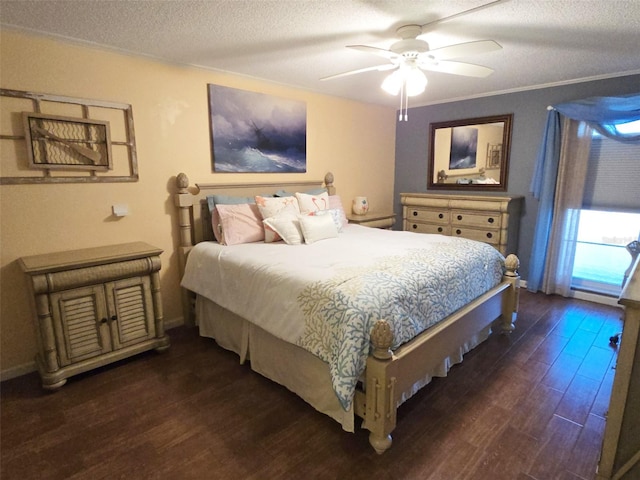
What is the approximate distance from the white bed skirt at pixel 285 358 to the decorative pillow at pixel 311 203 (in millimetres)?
1228

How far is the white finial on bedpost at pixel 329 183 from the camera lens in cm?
401

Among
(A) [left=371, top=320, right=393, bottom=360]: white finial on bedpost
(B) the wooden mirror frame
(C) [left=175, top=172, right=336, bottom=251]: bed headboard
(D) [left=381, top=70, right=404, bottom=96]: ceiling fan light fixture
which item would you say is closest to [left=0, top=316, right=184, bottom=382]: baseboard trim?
(C) [left=175, top=172, right=336, bottom=251]: bed headboard

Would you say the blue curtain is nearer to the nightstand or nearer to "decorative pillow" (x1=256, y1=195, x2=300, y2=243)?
the nightstand

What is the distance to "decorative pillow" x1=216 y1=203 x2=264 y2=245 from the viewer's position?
9.37 feet

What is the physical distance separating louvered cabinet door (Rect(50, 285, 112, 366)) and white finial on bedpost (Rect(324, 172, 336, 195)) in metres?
2.52

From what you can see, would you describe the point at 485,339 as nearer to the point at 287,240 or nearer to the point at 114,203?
the point at 287,240

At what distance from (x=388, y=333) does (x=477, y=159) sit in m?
3.49

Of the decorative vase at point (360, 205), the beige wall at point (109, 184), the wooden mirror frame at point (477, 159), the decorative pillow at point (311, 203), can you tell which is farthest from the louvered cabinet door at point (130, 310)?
the wooden mirror frame at point (477, 159)

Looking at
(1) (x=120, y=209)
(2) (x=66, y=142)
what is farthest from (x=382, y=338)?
(2) (x=66, y=142)

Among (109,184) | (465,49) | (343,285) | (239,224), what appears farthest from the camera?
(239,224)

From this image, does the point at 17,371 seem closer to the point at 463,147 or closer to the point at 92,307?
the point at 92,307

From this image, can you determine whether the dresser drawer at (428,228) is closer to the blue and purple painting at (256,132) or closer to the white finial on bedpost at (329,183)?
the white finial on bedpost at (329,183)

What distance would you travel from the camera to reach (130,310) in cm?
246

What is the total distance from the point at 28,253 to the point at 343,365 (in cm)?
224
